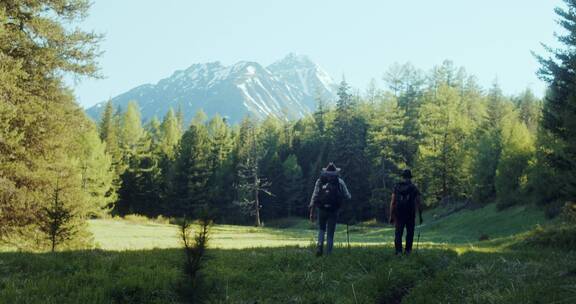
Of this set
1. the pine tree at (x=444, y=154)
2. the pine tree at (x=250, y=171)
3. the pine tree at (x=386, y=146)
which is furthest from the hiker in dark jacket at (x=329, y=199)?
the pine tree at (x=250, y=171)

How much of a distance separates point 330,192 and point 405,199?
2066mm

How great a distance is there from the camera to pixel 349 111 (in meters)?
70.8

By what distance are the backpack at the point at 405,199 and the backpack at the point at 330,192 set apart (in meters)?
1.60

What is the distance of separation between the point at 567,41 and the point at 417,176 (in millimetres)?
32541

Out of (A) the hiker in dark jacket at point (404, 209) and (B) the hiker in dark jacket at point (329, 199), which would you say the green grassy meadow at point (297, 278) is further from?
(A) the hiker in dark jacket at point (404, 209)

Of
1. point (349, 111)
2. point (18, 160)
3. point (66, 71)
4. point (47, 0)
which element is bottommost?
point (18, 160)

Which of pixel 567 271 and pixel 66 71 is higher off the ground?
pixel 66 71

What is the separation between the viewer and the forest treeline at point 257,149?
16297mm

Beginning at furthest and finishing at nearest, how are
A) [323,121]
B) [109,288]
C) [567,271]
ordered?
[323,121] < [567,271] < [109,288]

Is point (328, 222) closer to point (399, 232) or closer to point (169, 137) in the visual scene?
point (399, 232)

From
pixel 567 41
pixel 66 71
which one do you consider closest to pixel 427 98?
pixel 567 41

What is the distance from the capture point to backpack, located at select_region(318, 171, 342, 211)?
1202cm

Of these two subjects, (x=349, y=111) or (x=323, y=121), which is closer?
(x=349, y=111)

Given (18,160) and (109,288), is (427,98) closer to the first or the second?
(18,160)
